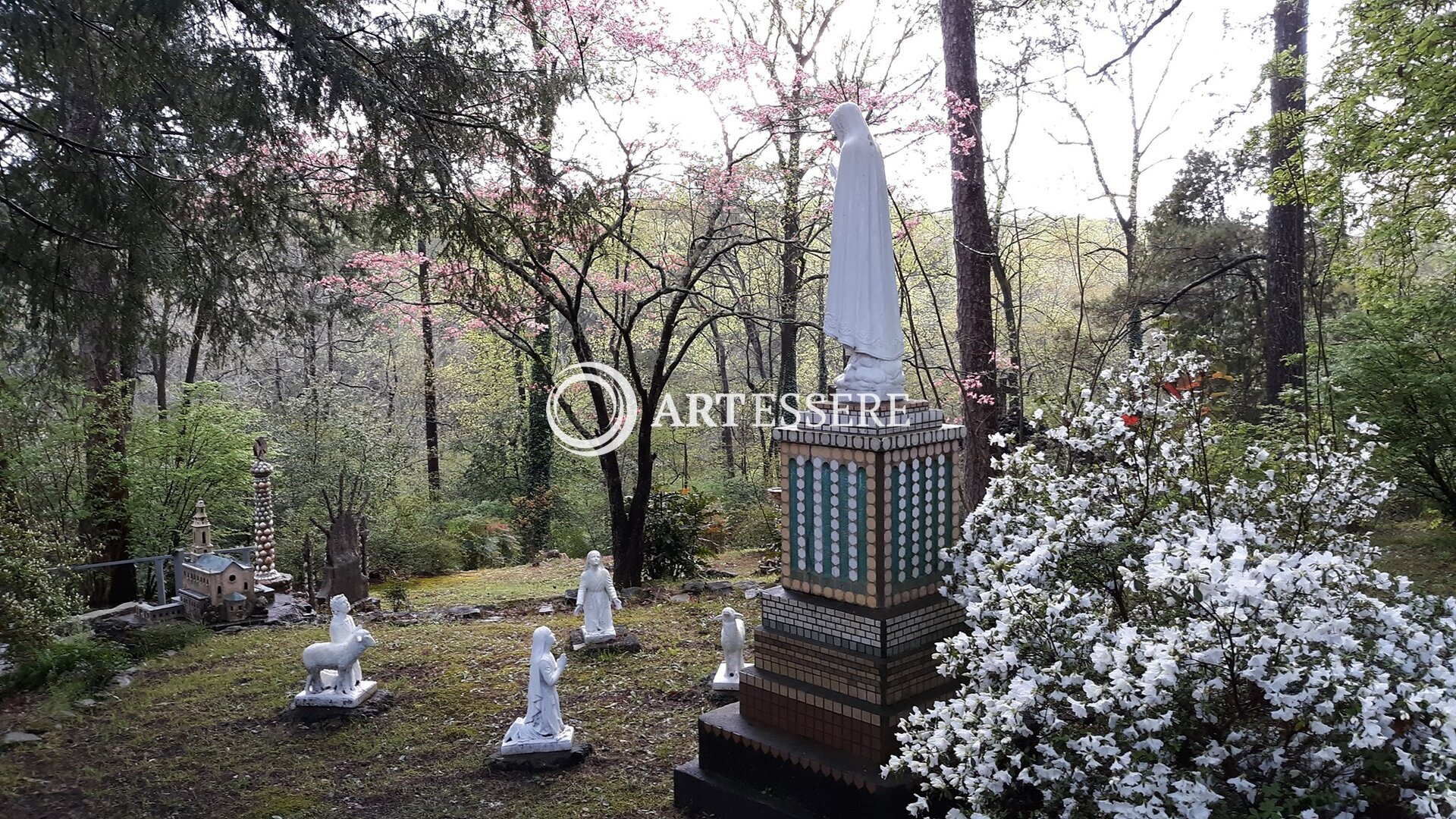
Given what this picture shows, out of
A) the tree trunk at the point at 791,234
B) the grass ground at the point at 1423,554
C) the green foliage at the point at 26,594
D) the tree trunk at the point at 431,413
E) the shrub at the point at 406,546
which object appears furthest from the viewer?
the tree trunk at the point at 431,413

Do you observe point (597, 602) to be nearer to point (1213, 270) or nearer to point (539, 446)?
point (539, 446)

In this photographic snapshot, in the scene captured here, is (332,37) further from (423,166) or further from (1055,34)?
(1055,34)

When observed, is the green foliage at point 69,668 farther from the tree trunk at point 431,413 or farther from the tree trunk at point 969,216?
the tree trunk at point 431,413

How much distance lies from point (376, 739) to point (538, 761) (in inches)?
54.3

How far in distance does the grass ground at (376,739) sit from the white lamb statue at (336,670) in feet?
0.73

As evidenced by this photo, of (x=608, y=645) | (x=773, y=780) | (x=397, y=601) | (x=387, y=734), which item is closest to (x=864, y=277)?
(x=773, y=780)

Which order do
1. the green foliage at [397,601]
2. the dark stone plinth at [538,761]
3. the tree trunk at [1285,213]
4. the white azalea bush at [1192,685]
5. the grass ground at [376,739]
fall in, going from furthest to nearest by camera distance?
1. the green foliage at [397,601]
2. the tree trunk at [1285,213]
3. the dark stone plinth at [538,761]
4. the grass ground at [376,739]
5. the white azalea bush at [1192,685]

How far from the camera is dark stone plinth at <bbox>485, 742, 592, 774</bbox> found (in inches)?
191

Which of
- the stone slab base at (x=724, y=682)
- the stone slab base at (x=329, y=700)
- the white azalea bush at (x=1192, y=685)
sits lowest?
the stone slab base at (x=329, y=700)

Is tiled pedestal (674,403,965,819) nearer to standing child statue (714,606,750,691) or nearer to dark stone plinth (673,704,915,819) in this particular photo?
dark stone plinth (673,704,915,819)

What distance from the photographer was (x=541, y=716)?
498cm

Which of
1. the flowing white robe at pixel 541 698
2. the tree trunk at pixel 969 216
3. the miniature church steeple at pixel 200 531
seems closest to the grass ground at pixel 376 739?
the flowing white robe at pixel 541 698

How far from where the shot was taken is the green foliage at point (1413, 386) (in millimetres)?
7297

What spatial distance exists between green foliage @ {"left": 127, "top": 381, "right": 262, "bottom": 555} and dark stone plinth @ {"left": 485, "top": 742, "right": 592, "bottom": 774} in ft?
24.6
